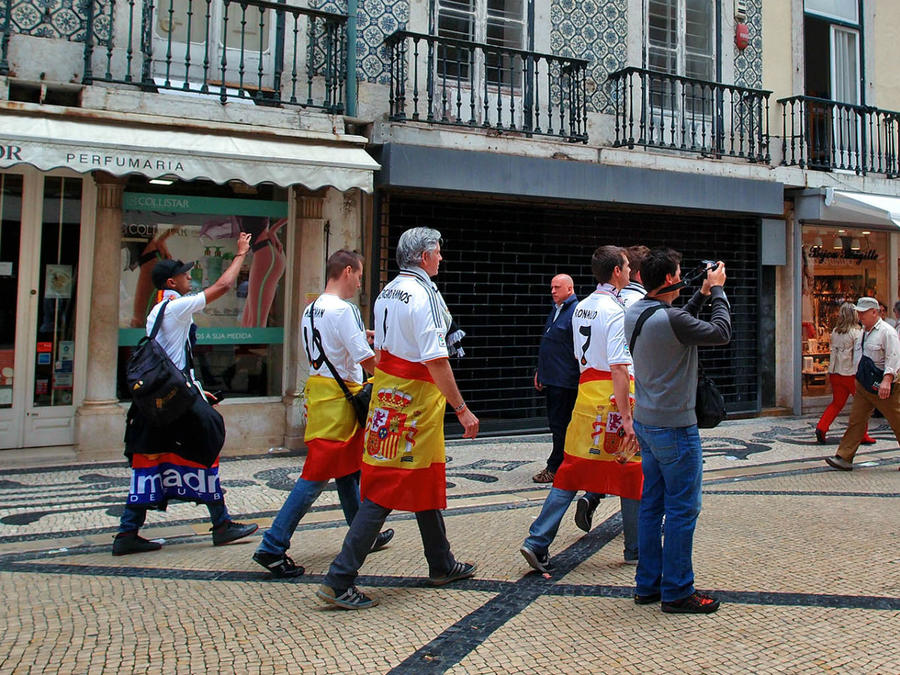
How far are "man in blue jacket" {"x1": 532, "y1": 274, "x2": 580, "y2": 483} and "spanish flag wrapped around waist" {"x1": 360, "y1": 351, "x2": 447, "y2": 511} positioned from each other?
10.7 ft

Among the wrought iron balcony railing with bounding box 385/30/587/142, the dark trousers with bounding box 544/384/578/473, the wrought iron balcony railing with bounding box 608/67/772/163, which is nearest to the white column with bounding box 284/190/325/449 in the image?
the wrought iron balcony railing with bounding box 385/30/587/142

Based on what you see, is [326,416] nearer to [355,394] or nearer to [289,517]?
[355,394]

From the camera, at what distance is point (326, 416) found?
183 inches

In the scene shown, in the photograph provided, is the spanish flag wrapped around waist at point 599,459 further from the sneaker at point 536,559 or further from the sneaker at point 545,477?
the sneaker at point 545,477

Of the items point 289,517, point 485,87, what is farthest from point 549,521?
point 485,87

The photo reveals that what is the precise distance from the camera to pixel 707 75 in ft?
40.0

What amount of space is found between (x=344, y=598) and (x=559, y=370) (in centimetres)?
368

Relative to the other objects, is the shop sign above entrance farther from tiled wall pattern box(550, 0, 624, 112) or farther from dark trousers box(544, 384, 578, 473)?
dark trousers box(544, 384, 578, 473)

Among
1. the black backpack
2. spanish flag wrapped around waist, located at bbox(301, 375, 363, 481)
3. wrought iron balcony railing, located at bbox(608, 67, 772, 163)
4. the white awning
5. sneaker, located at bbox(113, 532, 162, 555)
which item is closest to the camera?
spanish flag wrapped around waist, located at bbox(301, 375, 363, 481)

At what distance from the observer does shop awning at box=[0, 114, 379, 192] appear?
22.8ft

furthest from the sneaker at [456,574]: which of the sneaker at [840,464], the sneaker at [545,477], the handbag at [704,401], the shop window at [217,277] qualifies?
the sneaker at [840,464]

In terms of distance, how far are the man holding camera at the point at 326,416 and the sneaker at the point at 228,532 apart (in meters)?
0.75

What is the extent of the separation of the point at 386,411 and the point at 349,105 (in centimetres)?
596

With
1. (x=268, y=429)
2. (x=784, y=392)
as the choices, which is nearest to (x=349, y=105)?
(x=268, y=429)
